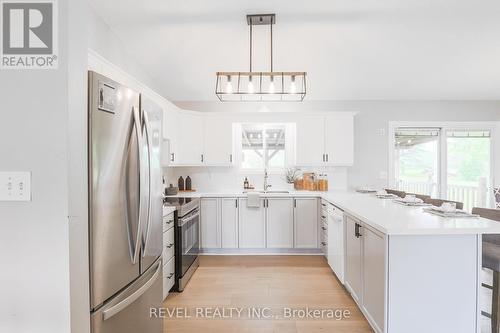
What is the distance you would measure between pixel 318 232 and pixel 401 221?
2127 mm

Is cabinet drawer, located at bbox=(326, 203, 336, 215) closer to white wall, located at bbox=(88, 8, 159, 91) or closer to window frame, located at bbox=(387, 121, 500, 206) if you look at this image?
window frame, located at bbox=(387, 121, 500, 206)

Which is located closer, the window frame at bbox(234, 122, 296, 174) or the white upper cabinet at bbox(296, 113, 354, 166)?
the white upper cabinet at bbox(296, 113, 354, 166)

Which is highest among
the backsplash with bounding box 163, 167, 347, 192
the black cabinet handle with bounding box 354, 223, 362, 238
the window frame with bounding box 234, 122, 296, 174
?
the window frame with bounding box 234, 122, 296, 174

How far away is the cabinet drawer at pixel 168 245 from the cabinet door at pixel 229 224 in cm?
130

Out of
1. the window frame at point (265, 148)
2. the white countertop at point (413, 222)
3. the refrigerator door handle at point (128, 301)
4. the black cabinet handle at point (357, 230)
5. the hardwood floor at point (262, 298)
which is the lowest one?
the hardwood floor at point (262, 298)

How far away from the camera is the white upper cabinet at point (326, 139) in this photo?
4383mm

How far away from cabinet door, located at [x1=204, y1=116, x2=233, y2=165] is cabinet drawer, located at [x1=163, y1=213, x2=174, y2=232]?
1660mm

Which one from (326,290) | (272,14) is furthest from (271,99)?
(326,290)

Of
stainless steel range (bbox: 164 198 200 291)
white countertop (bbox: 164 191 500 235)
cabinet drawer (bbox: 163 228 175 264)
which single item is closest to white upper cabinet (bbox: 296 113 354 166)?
white countertop (bbox: 164 191 500 235)

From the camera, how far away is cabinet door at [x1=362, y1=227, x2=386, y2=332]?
6.31ft

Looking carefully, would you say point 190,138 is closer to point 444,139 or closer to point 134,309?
point 134,309

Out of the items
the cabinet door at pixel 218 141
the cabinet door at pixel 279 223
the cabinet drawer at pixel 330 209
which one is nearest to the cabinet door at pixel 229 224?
the cabinet door at pixel 279 223

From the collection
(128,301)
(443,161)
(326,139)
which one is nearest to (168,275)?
(128,301)

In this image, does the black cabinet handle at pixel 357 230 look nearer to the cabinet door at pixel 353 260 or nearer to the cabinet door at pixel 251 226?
the cabinet door at pixel 353 260
